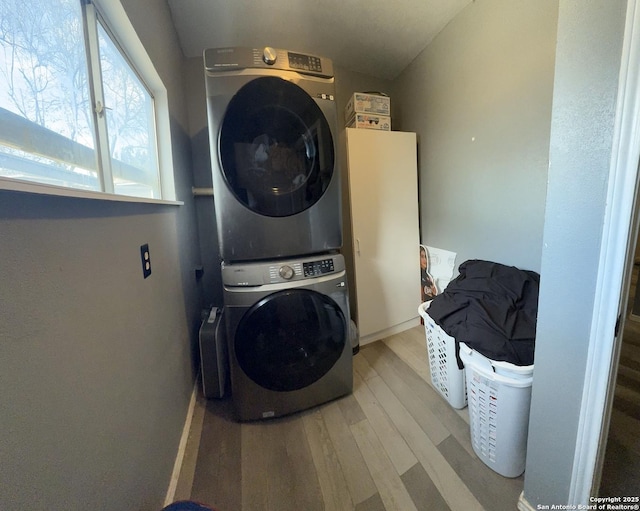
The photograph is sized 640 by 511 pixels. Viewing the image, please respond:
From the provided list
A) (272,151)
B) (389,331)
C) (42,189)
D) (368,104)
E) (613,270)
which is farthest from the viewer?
(389,331)

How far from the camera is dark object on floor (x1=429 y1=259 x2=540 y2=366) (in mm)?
984

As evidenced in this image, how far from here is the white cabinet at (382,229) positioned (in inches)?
72.5

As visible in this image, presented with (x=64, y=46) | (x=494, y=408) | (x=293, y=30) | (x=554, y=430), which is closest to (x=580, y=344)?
(x=554, y=430)

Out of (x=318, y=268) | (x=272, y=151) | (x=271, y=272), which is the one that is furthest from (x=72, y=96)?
(x=318, y=268)

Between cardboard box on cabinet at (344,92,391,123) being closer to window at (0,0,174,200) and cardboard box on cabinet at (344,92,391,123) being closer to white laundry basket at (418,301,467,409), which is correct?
window at (0,0,174,200)

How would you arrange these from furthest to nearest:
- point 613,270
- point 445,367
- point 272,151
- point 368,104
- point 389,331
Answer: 1. point 389,331
2. point 368,104
3. point 445,367
4. point 272,151
5. point 613,270

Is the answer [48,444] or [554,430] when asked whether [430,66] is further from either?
[48,444]

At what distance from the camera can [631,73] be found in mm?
546

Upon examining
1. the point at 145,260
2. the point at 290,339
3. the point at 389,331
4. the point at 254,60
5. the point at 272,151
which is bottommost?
the point at 389,331

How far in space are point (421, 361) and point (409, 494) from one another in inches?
35.5

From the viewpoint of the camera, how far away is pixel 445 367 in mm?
1345

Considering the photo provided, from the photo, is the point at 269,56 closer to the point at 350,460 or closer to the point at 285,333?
the point at 285,333

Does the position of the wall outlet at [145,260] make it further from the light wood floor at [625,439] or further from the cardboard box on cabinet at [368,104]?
the light wood floor at [625,439]

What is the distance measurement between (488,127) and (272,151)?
4.56 feet
